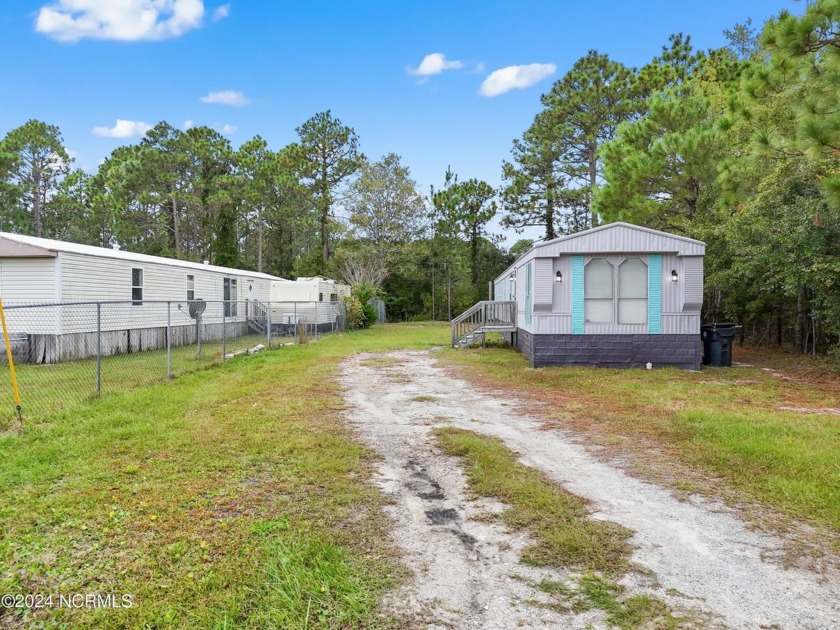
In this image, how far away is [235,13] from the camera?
1490 centimetres

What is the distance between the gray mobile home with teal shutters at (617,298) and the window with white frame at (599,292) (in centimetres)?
2

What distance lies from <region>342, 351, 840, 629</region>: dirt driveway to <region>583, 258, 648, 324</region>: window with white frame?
19.0 ft

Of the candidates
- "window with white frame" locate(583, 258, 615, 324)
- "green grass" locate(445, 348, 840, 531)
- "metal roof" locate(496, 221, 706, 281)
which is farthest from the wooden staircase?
"metal roof" locate(496, 221, 706, 281)

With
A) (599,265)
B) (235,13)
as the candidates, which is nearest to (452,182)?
(235,13)

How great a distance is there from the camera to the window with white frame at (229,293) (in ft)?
59.5

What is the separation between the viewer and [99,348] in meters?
6.72

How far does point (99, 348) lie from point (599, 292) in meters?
8.77

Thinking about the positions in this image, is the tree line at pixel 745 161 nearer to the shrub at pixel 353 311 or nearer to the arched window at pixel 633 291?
the arched window at pixel 633 291

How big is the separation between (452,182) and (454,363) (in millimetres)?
19784

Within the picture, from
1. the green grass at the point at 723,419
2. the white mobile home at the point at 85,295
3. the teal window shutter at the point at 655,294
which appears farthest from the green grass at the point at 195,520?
the teal window shutter at the point at 655,294

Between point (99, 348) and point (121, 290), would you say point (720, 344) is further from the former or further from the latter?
point (121, 290)

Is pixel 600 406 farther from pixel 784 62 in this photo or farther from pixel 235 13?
pixel 235 13

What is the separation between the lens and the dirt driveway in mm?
2238

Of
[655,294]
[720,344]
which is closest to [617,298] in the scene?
[655,294]
